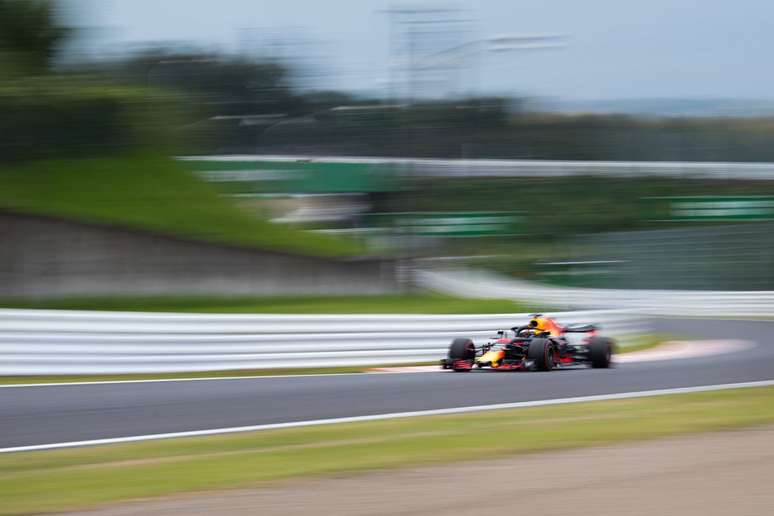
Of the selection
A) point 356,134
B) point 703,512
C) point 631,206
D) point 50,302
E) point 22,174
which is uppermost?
point 356,134

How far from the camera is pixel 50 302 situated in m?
17.5

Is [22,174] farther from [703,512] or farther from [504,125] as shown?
[504,125]

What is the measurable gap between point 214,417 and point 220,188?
15.9 meters

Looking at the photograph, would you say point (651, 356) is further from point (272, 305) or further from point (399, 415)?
point (399, 415)

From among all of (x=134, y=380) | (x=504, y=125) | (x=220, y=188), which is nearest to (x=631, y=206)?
(x=504, y=125)

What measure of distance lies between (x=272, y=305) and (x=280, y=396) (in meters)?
9.72

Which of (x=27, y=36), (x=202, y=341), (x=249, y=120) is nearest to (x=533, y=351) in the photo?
(x=202, y=341)

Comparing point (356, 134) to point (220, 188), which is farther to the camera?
point (356, 134)

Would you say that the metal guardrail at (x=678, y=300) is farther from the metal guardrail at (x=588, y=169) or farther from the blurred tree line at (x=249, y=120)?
the metal guardrail at (x=588, y=169)

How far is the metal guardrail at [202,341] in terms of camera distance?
11016 millimetres

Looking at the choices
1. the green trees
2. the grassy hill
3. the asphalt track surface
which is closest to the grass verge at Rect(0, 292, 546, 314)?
the grassy hill

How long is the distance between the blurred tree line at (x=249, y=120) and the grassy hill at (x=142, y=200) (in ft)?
1.38

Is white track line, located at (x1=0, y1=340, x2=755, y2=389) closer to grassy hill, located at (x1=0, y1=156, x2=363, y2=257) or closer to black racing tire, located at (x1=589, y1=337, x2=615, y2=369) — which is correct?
black racing tire, located at (x1=589, y1=337, x2=615, y2=369)

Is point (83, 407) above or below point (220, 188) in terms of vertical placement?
below
